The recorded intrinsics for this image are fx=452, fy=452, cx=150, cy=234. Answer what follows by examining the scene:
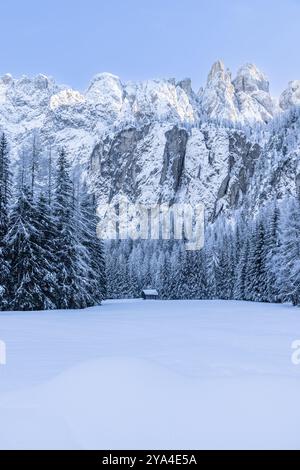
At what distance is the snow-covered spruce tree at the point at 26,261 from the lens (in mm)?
27453

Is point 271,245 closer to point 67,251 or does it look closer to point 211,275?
point 67,251

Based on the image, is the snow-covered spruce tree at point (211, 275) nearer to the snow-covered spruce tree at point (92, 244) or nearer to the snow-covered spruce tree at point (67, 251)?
the snow-covered spruce tree at point (92, 244)

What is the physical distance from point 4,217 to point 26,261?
11.4 feet

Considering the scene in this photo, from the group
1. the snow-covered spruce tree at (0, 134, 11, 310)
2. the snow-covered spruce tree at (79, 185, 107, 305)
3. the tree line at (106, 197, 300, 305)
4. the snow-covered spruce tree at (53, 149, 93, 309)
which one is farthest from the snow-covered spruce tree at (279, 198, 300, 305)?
the snow-covered spruce tree at (0, 134, 11, 310)

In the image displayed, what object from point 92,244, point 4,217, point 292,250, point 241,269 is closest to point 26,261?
point 4,217

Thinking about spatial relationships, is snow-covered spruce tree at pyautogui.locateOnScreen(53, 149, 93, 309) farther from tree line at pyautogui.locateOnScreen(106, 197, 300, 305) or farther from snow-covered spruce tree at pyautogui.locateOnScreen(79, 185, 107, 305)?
tree line at pyautogui.locateOnScreen(106, 197, 300, 305)

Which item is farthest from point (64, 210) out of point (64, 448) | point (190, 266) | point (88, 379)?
point (190, 266)

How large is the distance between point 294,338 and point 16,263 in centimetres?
1955

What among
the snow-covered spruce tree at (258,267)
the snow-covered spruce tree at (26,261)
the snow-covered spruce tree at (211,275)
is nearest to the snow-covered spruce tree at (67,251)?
the snow-covered spruce tree at (26,261)

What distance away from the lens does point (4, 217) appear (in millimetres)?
28844

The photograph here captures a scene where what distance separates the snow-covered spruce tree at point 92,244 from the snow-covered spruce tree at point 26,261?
8.12 m

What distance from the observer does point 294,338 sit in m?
12.6

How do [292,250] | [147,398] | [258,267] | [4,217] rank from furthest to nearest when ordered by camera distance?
1. [258,267]
2. [292,250]
3. [4,217]
4. [147,398]
